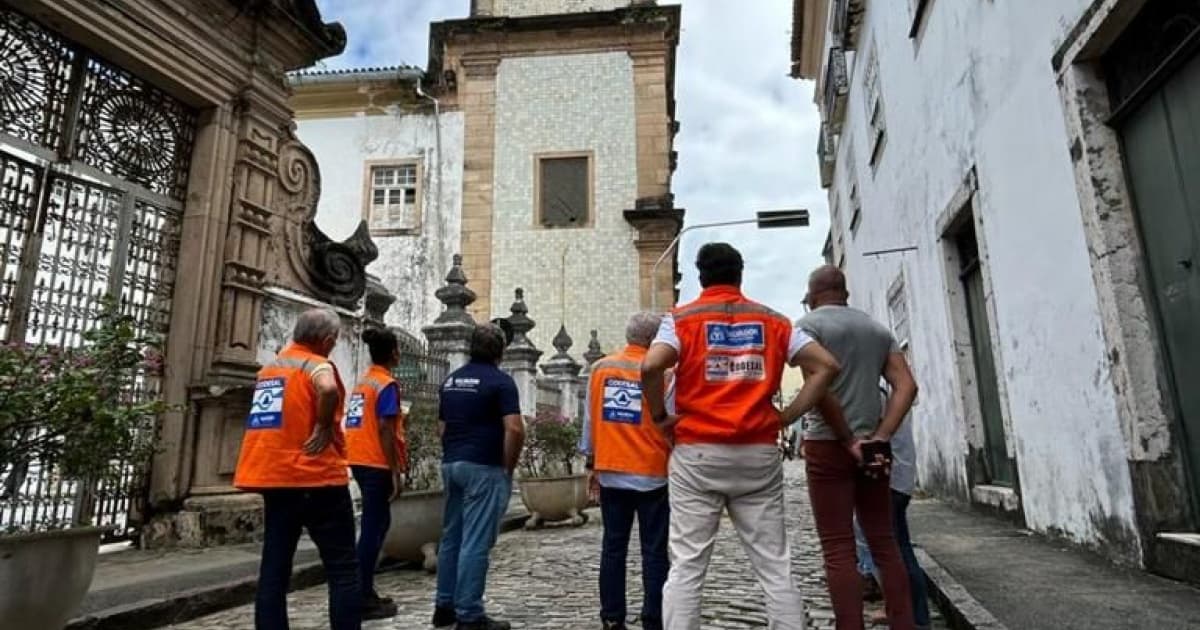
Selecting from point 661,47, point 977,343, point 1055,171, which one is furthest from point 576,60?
point 1055,171

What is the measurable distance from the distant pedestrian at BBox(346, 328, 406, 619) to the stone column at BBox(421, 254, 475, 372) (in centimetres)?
587

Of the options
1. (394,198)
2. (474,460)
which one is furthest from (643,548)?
(394,198)

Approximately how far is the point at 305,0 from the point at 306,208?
2249 millimetres

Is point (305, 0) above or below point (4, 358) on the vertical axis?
above

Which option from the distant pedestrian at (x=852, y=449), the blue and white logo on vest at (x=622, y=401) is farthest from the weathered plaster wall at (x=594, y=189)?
the distant pedestrian at (x=852, y=449)

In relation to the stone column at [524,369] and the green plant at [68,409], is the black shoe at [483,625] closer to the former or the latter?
the green plant at [68,409]

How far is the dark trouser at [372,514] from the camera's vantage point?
439cm

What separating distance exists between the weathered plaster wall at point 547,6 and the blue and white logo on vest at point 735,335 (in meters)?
19.9

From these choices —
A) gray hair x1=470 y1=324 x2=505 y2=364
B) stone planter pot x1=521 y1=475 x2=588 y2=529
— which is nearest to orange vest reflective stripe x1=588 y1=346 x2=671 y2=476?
gray hair x1=470 y1=324 x2=505 y2=364

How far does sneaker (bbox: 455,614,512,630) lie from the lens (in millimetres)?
3848

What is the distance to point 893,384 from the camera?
3357 millimetres

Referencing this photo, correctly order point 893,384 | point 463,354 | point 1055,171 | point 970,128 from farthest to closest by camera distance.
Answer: point 463,354
point 970,128
point 1055,171
point 893,384

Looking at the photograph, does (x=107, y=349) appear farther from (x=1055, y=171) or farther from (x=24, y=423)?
(x=1055, y=171)

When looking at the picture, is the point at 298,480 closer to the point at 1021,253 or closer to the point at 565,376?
the point at 1021,253
